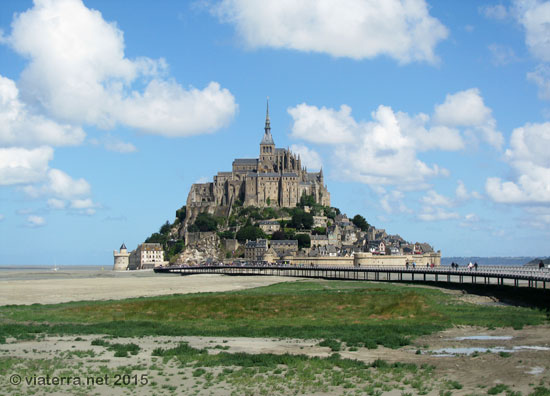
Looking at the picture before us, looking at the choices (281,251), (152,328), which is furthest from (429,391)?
(281,251)

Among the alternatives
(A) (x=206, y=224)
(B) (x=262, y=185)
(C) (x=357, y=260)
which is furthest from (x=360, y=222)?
(C) (x=357, y=260)

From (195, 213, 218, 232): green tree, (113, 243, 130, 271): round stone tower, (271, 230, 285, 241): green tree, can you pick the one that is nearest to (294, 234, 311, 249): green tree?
(271, 230, 285, 241): green tree

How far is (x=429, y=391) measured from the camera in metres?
18.5

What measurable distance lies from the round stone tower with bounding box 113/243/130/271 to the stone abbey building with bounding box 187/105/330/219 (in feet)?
69.4

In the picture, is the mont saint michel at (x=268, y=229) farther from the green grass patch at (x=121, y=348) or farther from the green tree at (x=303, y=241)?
the green grass patch at (x=121, y=348)

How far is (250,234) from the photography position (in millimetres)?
160375

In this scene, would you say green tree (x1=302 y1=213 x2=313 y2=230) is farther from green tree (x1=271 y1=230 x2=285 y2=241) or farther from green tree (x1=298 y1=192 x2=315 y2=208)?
green tree (x1=298 y1=192 x2=315 y2=208)

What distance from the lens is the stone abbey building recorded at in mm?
182875

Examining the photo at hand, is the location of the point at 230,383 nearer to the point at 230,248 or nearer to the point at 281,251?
the point at 281,251

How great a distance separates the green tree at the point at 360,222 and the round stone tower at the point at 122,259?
64.5 meters

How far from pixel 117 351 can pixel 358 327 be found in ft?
43.6

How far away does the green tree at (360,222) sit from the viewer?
187 m

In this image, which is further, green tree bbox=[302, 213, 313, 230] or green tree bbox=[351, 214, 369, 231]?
green tree bbox=[351, 214, 369, 231]

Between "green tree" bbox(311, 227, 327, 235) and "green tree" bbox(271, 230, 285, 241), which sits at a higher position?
"green tree" bbox(311, 227, 327, 235)
